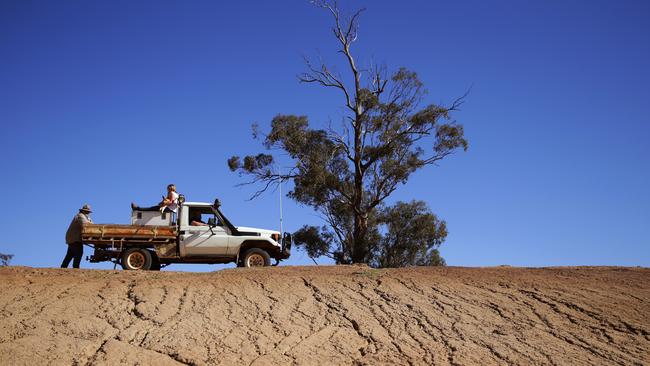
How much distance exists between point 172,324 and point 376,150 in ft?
60.3

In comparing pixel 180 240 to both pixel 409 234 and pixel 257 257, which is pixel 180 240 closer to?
pixel 257 257

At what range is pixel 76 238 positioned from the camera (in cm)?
1547

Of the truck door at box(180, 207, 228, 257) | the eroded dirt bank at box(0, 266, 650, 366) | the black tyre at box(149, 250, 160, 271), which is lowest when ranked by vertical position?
the eroded dirt bank at box(0, 266, 650, 366)

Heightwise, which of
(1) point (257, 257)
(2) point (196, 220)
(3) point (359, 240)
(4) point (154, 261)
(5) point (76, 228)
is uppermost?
(3) point (359, 240)

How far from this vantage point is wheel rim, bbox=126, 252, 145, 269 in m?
15.5

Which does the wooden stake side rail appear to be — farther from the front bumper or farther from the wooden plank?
the front bumper

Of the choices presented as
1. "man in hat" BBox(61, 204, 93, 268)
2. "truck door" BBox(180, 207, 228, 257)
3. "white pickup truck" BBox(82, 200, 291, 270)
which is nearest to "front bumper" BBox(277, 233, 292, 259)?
"white pickup truck" BBox(82, 200, 291, 270)

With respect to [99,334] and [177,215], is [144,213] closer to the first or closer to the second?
[177,215]

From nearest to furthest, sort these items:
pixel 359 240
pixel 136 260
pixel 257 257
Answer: pixel 136 260, pixel 257 257, pixel 359 240

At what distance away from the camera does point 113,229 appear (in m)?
15.3

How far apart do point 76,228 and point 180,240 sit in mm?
2523

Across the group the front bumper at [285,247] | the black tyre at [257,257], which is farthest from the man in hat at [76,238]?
the front bumper at [285,247]

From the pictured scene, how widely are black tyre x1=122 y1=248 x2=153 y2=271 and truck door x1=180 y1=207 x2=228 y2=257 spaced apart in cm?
84

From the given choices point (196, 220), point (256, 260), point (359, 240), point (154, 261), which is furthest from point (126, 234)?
point (359, 240)
